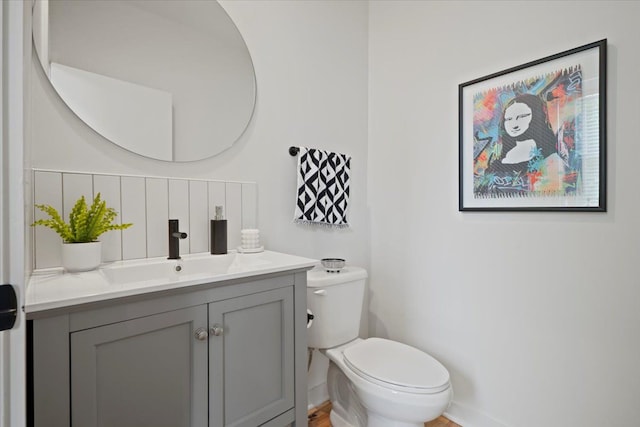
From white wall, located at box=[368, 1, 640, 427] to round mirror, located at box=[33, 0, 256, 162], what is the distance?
965 millimetres

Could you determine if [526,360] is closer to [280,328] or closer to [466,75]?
[280,328]

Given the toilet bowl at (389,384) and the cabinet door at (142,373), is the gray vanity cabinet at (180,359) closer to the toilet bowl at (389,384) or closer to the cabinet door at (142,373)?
the cabinet door at (142,373)

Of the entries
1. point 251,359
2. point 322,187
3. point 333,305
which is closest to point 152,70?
point 322,187

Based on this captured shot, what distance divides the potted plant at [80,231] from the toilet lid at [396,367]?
1.09 m

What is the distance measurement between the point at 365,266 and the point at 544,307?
978mm

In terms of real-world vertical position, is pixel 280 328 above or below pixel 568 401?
above

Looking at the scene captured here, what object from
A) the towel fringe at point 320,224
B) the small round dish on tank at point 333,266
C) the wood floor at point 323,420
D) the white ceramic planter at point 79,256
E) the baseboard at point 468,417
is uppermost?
the towel fringe at point 320,224

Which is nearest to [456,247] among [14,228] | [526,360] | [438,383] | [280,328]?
[526,360]

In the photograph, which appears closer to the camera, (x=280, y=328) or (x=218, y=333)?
(x=218, y=333)

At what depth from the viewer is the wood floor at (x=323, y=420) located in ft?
5.48

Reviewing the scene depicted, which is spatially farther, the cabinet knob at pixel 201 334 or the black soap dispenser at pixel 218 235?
the black soap dispenser at pixel 218 235

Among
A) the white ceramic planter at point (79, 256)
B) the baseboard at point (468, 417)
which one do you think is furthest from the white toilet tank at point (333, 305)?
the white ceramic planter at point (79, 256)

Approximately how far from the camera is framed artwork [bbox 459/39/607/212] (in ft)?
4.20

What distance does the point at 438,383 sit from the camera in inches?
50.8
